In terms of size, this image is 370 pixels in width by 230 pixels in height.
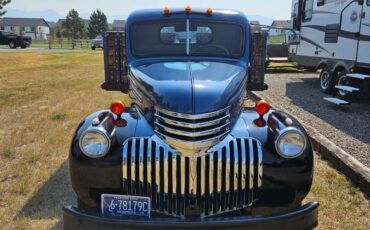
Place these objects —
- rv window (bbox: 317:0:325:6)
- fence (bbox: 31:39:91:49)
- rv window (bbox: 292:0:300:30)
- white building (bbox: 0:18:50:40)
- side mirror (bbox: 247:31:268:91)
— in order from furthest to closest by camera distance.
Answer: white building (bbox: 0:18:50:40) → fence (bbox: 31:39:91:49) → rv window (bbox: 292:0:300:30) → rv window (bbox: 317:0:325:6) → side mirror (bbox: 247:31:268:91)

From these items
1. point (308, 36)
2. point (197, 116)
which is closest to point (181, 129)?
point (197, 116)

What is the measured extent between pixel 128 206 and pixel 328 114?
695 cm

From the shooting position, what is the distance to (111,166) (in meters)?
3.03

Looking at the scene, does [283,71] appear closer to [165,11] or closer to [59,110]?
[59,110]

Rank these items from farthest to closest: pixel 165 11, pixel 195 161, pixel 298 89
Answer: pixel 298 89 → pixel 165 11 → pixel 195 161

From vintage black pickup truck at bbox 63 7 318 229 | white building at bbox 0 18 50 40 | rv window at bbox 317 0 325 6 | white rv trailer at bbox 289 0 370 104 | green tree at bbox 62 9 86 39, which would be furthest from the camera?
white building at bbox 0 18 50 40

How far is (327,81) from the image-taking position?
11680 millimetres

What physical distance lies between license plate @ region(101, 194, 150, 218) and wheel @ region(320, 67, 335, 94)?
983cm

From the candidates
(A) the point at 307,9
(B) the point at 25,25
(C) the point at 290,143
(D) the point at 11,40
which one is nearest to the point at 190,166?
(C) the point at 290,143

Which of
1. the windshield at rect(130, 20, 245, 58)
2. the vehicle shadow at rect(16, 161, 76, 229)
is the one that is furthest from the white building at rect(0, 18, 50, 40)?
the windshield at rect(130, 20, 245, 58)

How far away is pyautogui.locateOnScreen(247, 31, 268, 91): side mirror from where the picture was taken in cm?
493

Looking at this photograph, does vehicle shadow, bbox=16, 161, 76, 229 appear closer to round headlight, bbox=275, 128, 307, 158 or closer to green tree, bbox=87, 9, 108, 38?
round headlight, bbox=275, 128, 307, 158

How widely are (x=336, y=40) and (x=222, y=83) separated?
29.4 ft

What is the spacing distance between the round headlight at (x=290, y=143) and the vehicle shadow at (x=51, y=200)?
93.1 inches
